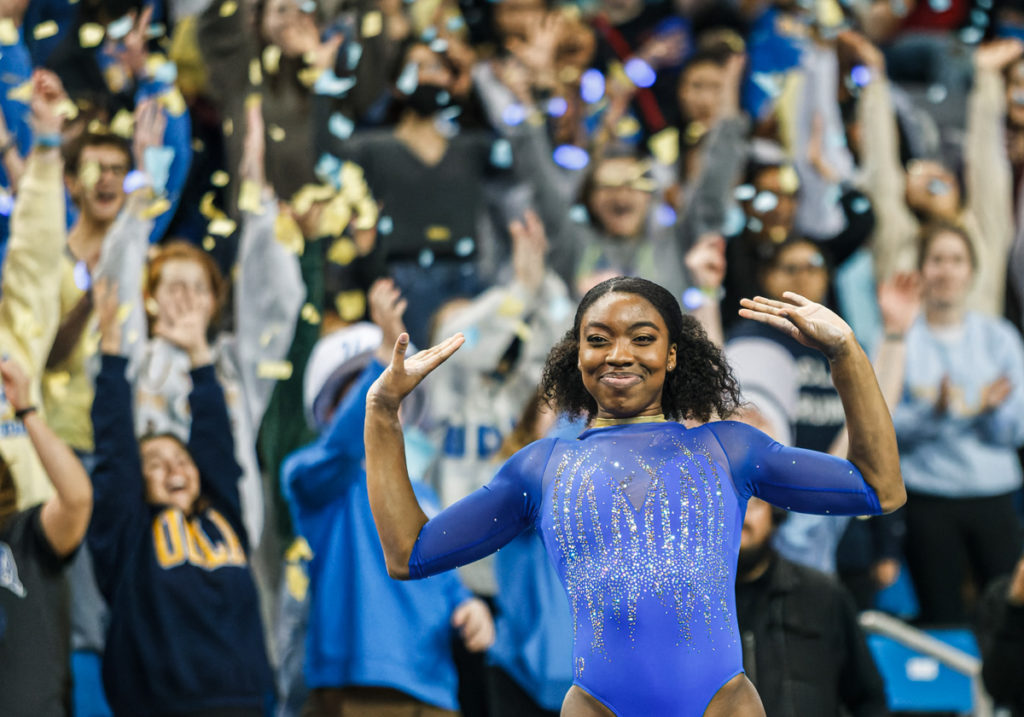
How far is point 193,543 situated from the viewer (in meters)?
4.44

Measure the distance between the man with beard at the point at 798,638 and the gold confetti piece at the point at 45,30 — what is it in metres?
3.24

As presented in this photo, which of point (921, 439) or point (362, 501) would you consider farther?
point (921, 439)

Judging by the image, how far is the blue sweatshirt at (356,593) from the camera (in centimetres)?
427

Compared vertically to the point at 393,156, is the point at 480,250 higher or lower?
lower

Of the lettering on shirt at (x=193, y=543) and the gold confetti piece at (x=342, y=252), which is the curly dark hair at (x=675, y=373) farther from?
the gold confetti piece at (x=342, y=252)

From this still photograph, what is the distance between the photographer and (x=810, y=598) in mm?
3697

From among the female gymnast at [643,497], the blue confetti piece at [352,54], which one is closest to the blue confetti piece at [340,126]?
the blue confetti piece at [352,54]

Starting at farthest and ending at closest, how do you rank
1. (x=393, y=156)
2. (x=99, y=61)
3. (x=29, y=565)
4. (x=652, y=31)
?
(x=652, y=31)
(x=393, y=156)
(x=99, y=61)
(x=29, y=565)

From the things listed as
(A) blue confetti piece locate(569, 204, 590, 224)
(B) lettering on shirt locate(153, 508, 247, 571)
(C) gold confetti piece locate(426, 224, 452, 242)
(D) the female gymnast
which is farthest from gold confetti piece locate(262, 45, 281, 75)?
(D) the female gymnast

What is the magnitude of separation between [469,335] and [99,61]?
183 centimetres

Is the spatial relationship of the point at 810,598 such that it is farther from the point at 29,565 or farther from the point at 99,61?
the point at 99,61

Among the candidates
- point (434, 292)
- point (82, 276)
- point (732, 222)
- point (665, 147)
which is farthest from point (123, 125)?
point (732, 222)

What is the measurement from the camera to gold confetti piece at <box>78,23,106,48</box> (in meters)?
5.08

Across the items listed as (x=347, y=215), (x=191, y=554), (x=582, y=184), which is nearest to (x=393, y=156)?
(x=347, y=215)
